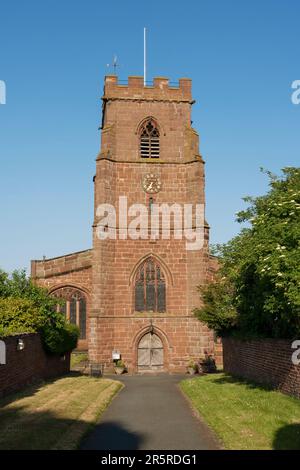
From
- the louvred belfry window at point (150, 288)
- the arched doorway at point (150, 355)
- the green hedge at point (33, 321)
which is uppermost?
the louvred belfry window at point (150, 288)

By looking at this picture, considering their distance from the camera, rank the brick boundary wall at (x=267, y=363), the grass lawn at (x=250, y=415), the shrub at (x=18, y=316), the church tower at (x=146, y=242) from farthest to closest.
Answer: the church tower at (x=146, y=242)
the shrub at (x=18, y=316)
the brick boundary wall at (x=267, y=363)
the grass lawn at (x=250, y=415)

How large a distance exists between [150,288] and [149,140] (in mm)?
9940

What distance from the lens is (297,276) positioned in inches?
492

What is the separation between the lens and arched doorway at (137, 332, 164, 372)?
106 ft

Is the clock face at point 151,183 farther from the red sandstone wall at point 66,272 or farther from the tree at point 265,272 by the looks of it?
the tree at point 265,272

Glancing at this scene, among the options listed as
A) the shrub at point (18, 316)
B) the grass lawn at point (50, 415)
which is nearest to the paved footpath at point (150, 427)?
the grass lawn at point (50, 415)

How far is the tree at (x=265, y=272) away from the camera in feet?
43.6

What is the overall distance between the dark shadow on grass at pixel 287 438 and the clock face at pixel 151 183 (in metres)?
23.9

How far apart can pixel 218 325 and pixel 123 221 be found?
11.8 meters

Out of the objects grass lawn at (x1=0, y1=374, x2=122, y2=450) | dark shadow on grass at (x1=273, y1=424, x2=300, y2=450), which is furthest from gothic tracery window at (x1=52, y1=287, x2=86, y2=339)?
dark shadow on grass at (x1=273, y1=424, x2=300, y2=450)

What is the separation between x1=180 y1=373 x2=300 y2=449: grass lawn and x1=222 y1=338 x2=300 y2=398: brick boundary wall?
1.22ft

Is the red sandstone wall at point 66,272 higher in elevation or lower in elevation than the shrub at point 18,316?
higher

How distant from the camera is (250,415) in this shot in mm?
12320
